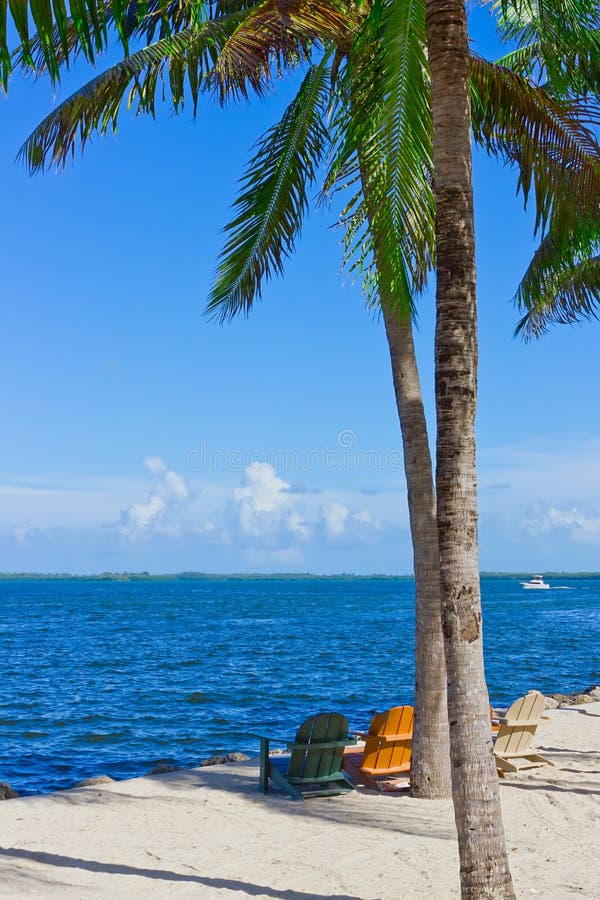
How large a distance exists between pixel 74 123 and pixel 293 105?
2.34m

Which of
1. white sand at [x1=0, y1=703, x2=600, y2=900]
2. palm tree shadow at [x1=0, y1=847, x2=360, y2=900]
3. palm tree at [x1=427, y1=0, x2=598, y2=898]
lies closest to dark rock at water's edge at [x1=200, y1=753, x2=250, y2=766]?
white sand at [x1=0, y1=703, x2=600, y2=900]

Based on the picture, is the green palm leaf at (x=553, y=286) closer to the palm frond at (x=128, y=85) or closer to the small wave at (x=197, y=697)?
the palm frond at (x=128, y=85)

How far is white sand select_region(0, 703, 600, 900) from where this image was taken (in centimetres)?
632

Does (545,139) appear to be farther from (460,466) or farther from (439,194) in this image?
(460,466)

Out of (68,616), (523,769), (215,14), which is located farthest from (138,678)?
(68,616)

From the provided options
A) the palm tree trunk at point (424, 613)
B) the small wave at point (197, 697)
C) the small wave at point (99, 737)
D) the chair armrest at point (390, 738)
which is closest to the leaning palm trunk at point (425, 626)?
the palm tree trunk at point (424, 613)

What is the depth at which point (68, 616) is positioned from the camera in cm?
7844

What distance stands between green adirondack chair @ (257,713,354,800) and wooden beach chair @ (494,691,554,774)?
6.07ft

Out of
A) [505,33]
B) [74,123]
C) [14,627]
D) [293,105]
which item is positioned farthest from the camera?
[14,627]

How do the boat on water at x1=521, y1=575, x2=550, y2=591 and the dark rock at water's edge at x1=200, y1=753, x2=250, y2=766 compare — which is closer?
the dark rock at water's edge at x1=200, y1=753, x2=250, y2=766

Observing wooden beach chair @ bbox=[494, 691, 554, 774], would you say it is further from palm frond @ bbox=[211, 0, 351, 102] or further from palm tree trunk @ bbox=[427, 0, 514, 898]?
palm frond @ bbox=[211, 0, 351, 102]

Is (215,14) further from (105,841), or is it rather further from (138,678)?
(138,678)

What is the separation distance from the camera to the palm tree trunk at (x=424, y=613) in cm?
873

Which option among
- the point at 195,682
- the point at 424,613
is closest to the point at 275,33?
the point at 424,613
